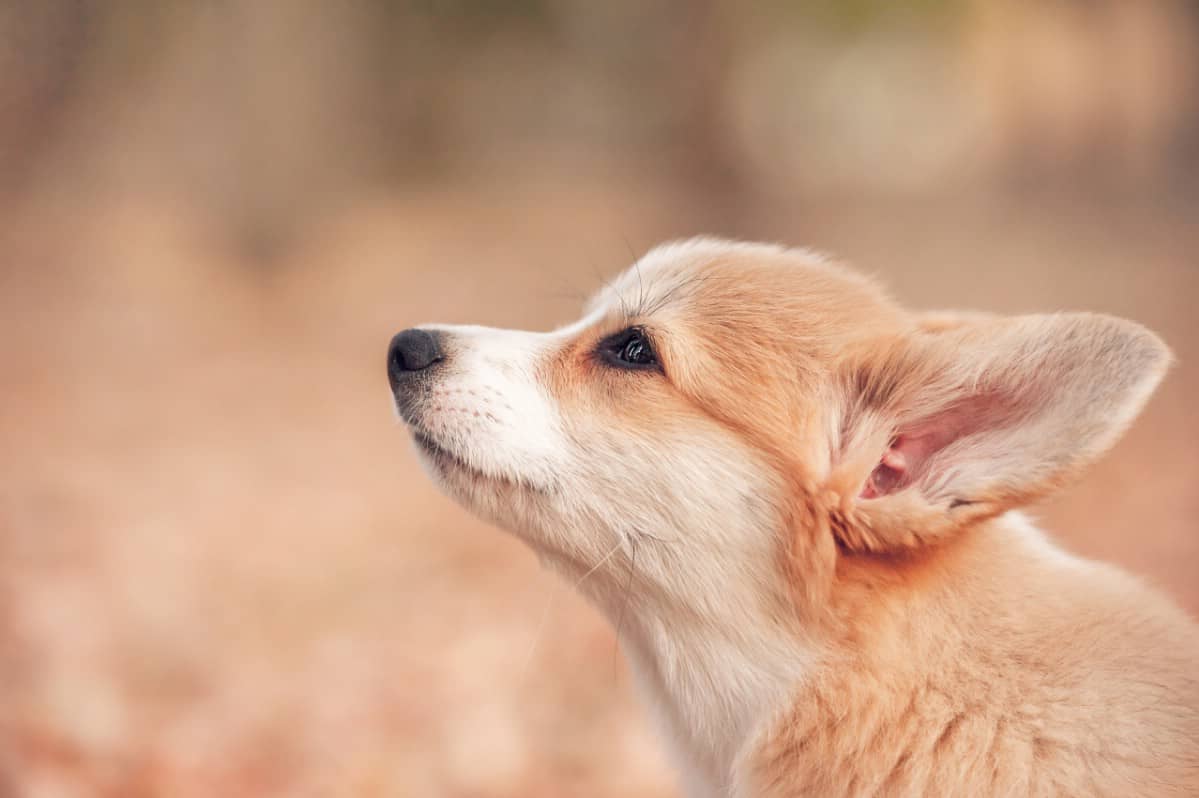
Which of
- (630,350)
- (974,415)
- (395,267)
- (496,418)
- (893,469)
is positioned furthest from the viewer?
(395,267)

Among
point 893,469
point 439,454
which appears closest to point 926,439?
point 893,469

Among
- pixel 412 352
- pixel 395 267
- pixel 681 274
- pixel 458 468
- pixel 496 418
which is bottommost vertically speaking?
pixel 395 267

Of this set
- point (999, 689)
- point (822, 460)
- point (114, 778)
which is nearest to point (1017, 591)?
point (999, 689)

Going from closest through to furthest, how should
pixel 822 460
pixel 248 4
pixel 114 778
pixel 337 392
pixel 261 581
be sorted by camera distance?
pixel 822 460
pixel 114 778
pixel 261 581
pixel 337 392
pixel 248 4

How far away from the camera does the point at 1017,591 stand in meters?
2.31

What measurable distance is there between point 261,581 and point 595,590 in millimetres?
3262

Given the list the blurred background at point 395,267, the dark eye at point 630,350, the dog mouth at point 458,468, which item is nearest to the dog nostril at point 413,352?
the dog mouth at point 458,468

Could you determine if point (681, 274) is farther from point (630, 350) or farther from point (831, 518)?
point (831, 518)

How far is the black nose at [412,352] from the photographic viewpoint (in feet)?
8.54

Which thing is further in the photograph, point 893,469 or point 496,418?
point 496,418

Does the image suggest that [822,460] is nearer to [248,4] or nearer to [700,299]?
[700,299]

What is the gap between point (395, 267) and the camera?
953cm

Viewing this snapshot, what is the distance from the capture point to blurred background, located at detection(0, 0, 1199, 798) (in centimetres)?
450

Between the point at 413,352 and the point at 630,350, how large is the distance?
1.68ft
